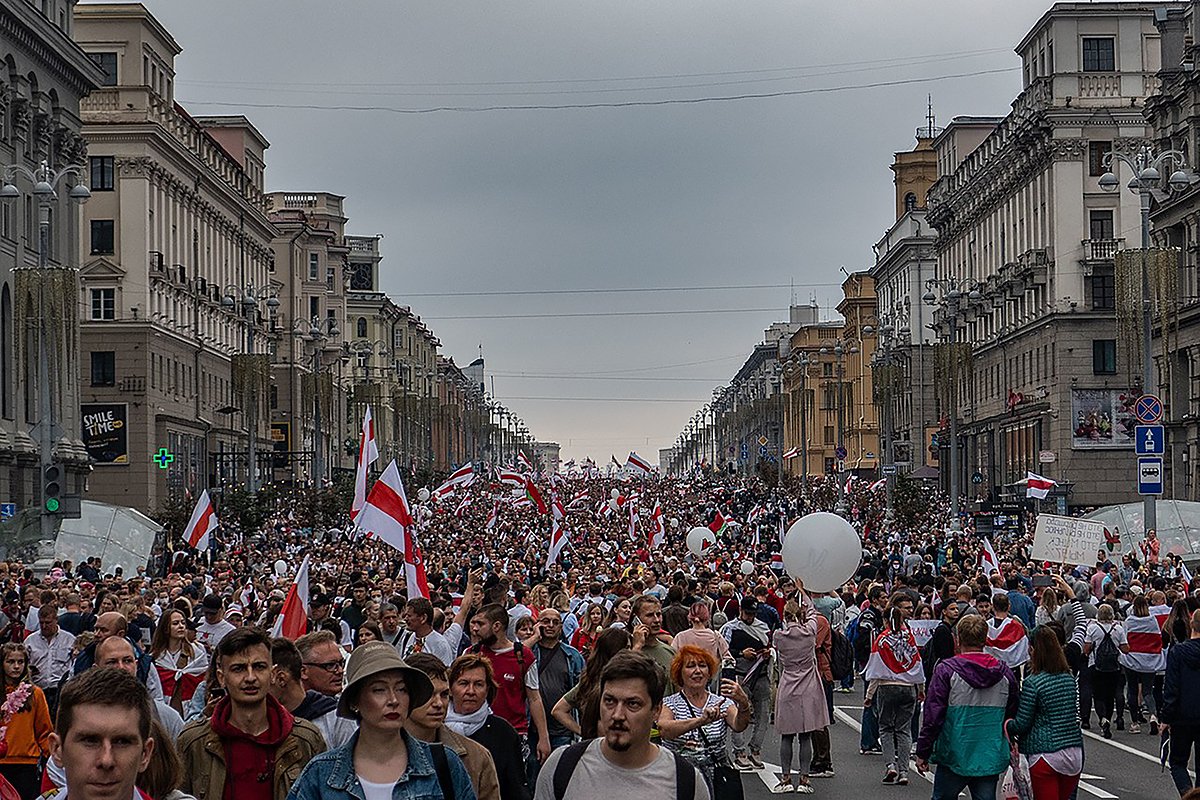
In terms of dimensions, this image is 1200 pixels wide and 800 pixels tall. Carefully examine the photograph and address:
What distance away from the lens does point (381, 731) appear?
6.27 metres

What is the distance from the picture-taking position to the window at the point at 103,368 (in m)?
74.9

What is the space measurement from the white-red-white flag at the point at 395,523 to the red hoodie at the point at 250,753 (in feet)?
43.0

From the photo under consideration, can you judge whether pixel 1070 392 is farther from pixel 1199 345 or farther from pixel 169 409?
pixel 169 409

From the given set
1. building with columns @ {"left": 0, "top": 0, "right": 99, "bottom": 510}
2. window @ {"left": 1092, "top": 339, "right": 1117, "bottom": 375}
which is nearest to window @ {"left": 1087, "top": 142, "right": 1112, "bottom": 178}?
window @ {"left": 1092, "top": 339, "right": 1117, "bottom": 375}

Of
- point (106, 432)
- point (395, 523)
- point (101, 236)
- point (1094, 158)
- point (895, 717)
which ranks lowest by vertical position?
point (895, 717)

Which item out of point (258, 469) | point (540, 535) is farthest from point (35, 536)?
point (258, 469)

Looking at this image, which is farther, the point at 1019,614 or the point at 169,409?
the point at 169,409

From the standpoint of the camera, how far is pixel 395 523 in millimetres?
21109

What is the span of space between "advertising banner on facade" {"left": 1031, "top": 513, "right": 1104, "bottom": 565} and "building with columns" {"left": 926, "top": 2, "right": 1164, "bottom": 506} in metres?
36.6

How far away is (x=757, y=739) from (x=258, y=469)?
7659 centimetres

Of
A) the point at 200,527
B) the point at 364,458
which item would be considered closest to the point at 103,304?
the point at 200,527

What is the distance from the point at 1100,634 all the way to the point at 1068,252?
2314 inches

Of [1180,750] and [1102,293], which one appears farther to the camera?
[1102,293]

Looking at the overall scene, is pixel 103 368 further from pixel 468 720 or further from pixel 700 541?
pixel 468 720
